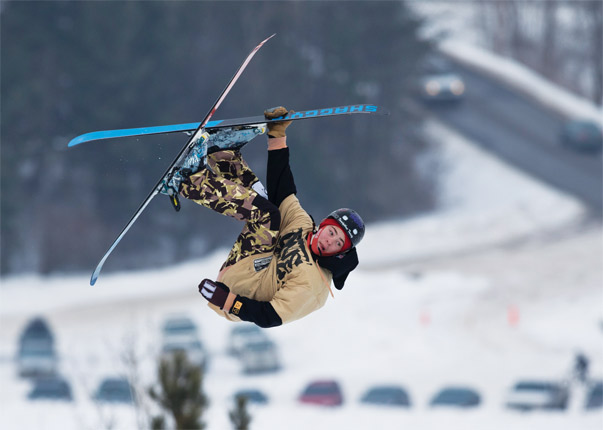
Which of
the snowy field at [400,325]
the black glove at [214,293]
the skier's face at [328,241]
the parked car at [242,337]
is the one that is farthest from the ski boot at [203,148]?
the parked car at [242,337]

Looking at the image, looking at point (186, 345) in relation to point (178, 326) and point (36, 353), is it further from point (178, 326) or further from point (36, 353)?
point (36, 353)

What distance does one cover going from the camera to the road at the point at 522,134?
129 feet

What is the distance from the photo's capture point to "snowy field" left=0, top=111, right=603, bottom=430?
1878 centimetres

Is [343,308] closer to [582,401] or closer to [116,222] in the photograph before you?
[582,401]

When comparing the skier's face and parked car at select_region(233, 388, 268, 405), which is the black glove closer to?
the skier's face

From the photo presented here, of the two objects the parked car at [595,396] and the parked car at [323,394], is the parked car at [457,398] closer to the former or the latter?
the parked car at [323,394]

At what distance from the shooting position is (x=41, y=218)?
37.2 metres

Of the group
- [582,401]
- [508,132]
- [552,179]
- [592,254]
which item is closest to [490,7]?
[508,132]

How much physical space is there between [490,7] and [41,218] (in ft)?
125

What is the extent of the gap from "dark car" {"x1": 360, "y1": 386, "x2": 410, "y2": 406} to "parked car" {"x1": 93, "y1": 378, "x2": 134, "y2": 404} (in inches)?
204

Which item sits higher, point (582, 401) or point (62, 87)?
point (62, 87)

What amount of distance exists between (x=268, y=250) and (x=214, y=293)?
0.57m

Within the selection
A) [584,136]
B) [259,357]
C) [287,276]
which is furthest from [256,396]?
[584,136]

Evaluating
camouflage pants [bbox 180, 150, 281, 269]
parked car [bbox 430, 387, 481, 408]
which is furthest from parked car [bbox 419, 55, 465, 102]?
camouflage pants [bbox 180, 150, 281, 269]
